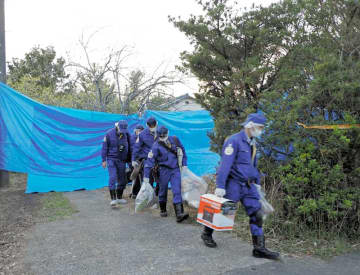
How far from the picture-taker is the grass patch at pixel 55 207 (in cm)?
557

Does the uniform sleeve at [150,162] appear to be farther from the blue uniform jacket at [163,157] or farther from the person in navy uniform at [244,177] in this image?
the person in navy uniform at [244,177]

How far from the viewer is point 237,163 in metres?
3.70

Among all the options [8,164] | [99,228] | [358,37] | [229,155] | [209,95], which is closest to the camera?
[229,155]

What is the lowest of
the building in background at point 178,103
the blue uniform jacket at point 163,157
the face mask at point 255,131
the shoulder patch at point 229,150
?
the blue uniform jacket at point 163,157

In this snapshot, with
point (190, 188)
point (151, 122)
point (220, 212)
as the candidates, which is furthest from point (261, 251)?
point (151, 122)

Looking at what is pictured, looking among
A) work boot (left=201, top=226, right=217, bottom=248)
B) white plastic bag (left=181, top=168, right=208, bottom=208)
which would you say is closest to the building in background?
white plastic bag (left=181, top=168, right=208, bottom=208)

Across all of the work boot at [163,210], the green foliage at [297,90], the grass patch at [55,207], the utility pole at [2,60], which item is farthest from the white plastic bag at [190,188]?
the utility pole at [2,60]

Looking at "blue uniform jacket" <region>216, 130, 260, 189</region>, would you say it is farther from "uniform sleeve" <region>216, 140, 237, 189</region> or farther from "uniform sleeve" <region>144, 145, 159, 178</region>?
"uniform sleeve" <region>144, 145, 159, 178</region>

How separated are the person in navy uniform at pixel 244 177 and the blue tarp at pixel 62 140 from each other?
4512 millimetres

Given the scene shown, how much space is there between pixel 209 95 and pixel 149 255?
3.38 meters

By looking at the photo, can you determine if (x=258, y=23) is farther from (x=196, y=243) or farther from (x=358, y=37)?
(x=196, y=243)

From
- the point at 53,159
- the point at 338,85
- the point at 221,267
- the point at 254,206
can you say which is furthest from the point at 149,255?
the point at 53,159

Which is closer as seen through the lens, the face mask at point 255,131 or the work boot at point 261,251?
the work boot at point 261,251

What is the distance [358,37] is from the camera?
4.39m
